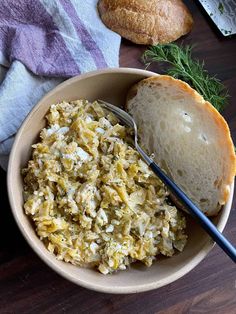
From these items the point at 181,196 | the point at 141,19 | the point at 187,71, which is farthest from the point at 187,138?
the point at 141,19

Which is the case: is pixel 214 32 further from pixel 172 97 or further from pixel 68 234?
pixel 68 234

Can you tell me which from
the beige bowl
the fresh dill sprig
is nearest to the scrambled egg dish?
the beige bowl

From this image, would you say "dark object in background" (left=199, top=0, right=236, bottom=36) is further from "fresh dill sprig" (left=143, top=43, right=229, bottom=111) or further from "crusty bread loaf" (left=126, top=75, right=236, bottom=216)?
"crusty bread loaf" (left=126, top=75, right=236, bottom=216)

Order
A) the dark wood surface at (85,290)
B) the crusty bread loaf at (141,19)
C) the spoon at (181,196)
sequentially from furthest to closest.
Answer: the crusty bread loaf at (141,19)
the dark wood surface at (85,290)
the spoon at (181,196)

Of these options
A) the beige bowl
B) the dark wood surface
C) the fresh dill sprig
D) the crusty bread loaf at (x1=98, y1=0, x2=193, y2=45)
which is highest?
the crusty bread loaf at (x1=98, y1=0, x2=193, y2=45)

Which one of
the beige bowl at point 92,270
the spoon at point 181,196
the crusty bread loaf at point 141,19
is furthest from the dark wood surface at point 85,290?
the crusty bread loaf at point 141,19

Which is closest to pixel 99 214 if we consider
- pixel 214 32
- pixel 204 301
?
pixel 204 301

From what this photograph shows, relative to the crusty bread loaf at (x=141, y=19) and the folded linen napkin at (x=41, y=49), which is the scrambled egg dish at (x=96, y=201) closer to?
the folded linen napkin at (x=41, y=49)
